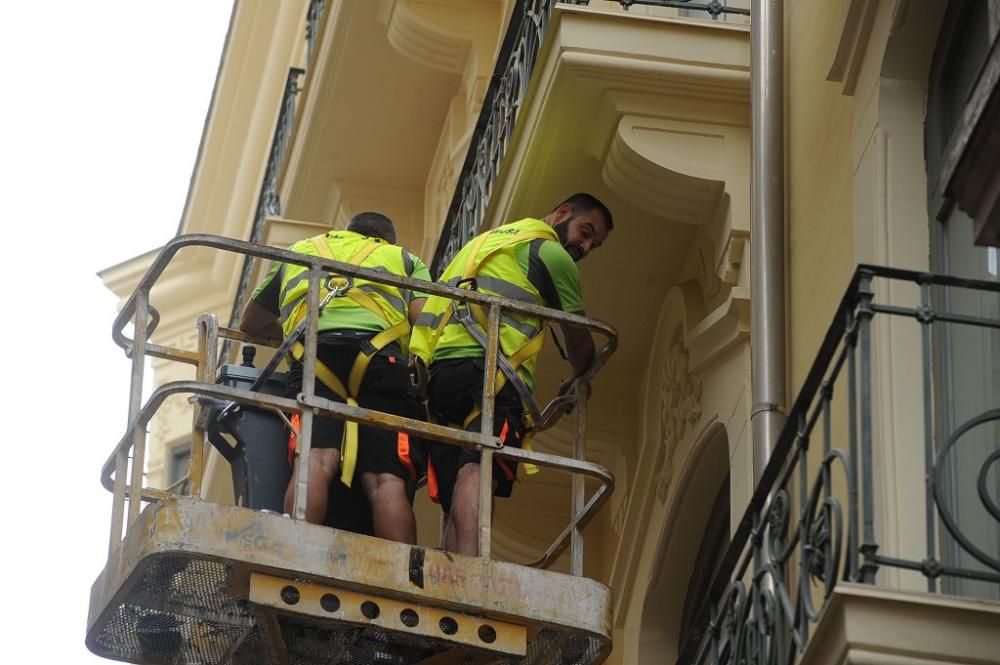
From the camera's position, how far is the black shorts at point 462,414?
364 inches

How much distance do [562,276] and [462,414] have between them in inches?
28.8

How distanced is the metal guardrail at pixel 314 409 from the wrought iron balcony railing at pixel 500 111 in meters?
1.79

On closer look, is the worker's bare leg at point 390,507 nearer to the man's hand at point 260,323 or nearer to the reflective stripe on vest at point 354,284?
the reflective stripe on vest at point 354,284

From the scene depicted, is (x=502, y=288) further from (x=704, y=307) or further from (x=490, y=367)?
(x=704, y=307)

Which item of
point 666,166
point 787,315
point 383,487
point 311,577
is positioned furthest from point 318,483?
point 666,166

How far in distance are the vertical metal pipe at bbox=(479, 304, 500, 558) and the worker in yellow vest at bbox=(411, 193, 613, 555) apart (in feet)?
0.42

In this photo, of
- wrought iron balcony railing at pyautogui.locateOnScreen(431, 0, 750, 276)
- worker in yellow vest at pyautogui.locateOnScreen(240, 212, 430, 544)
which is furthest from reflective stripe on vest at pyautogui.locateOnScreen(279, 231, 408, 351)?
wrought iron balcony railing at pyautogui.locateOnScreen(431, 0, 750, 276)

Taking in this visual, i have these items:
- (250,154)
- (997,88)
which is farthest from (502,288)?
(250,154)

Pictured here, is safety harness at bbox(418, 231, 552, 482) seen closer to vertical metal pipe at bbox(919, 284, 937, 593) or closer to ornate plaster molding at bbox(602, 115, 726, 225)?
ornate plaster molding at bbox(602, 115, 726, 225)

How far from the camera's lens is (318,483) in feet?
29.6

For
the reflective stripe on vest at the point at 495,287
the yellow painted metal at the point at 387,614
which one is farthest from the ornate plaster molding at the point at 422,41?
the yellow painted metal at the point at 387,614

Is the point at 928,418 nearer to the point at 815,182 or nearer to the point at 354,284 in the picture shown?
the point at 815,182

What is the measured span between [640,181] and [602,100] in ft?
1.27

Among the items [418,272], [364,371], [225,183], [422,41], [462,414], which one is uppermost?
[225,183]
